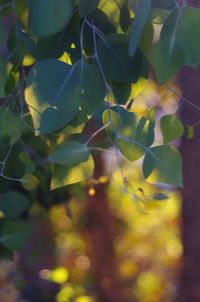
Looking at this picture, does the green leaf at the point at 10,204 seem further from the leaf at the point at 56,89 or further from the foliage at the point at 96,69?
the leaf at the point at 56,89

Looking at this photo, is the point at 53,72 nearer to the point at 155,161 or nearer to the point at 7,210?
the point at 155,161

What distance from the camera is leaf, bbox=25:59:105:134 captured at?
748mm

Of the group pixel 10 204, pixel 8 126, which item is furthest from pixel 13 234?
pixel 8 126

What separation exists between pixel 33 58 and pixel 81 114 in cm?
16

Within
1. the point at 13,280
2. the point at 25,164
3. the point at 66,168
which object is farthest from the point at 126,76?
the point at 13,280

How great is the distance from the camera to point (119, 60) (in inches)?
31.4

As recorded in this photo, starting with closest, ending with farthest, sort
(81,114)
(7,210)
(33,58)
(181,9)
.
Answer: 1. (181,9)
2. (81,114)
3. (33,58)
4. (7,210)

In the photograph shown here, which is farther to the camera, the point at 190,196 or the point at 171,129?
the point at 190,196

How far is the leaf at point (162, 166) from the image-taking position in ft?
2.54

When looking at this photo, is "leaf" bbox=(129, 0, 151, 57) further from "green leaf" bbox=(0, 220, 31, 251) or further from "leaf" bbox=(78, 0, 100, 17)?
"green leaf" bbox=(0, 220, 31, 251)

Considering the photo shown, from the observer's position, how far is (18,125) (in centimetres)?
90

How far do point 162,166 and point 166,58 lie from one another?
0.14m

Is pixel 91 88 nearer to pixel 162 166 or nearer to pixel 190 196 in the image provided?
pixel 162 166

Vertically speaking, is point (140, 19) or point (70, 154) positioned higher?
point (140, 19)
